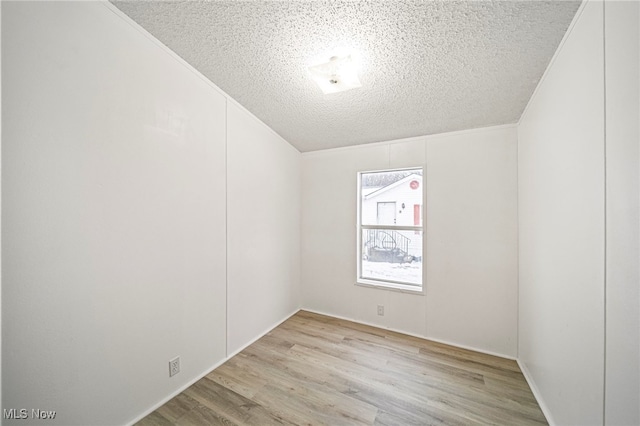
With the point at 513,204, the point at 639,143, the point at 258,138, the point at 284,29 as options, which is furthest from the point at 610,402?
the point at 258,138

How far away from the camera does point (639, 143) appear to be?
0.76 m

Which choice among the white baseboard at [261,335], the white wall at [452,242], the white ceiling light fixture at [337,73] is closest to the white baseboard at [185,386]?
the white baseboard at [261,335]

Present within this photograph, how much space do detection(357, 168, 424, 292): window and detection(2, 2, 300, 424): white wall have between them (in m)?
1.74

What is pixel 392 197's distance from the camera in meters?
2.74

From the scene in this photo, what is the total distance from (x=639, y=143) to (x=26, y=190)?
248 centimetres

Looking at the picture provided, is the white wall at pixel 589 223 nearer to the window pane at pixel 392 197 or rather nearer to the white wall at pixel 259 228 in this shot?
the window pane at pixel 392 197

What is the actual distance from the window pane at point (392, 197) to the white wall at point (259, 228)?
1006mm

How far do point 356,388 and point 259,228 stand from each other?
174cm

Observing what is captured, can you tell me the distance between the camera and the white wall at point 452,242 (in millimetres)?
2125

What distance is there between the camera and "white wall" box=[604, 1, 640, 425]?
30.4 inches

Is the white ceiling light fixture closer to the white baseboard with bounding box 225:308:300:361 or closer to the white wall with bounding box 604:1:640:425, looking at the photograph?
the white wall with bounding box 604:1:640:425

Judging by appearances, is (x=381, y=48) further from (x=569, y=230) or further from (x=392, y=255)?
(x=392, y=255)

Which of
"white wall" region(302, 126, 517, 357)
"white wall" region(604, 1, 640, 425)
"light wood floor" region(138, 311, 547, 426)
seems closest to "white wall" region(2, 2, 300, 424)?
"light wood floor" region(138, 311, 547, 426)

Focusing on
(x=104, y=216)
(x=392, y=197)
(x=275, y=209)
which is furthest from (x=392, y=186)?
(x=104, y=216)
